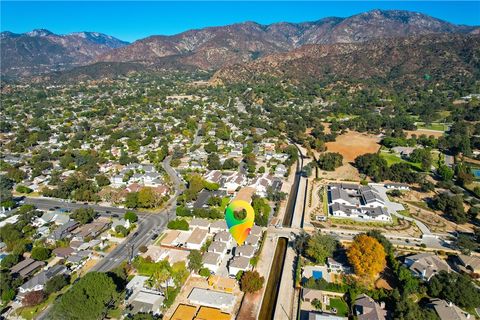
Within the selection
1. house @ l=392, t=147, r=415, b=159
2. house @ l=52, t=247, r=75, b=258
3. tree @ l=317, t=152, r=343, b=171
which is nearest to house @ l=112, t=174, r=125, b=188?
house @ l=52, t=247, r=75, b=258

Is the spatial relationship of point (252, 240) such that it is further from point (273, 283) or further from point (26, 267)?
point (26, 267)

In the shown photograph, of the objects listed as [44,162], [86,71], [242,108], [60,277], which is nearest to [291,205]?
[60,277]

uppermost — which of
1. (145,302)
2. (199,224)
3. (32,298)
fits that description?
(199,224)

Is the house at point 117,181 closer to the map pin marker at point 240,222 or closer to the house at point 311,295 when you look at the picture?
the map pin marker at point 240,222

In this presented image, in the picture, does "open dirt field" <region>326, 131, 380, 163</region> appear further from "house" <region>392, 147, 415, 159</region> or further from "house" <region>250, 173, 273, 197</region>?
"house" <region>250, 173, 273, 197</region>

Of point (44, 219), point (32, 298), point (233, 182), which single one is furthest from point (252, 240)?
point (44, 219)
